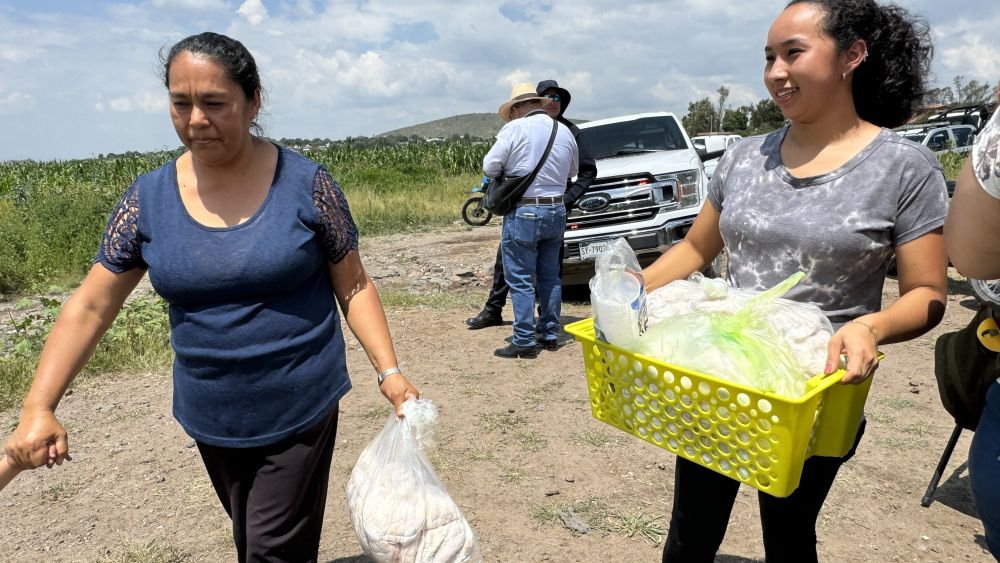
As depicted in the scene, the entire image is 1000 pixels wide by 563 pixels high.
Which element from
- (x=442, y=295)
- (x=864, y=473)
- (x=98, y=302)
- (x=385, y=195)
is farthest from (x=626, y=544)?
(x=385, y=195)

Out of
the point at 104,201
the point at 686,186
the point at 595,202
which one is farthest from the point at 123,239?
the point at 104,201

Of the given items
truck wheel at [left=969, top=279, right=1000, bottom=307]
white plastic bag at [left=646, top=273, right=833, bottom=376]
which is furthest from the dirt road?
truck wheel at [left=969, top=279, right=1000, bottom=307]

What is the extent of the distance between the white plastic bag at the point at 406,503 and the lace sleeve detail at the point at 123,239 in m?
0.89

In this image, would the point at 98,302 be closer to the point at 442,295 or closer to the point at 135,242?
the point at 135,242

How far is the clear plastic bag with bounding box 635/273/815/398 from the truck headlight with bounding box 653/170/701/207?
5400mm

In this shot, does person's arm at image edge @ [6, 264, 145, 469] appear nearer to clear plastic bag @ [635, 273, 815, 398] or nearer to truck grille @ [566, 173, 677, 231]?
clear plastic bag @ [635, 273, 815, 398]

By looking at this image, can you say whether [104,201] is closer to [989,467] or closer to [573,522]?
[573,522]

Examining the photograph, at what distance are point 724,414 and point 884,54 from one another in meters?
1.03

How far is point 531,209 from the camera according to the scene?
523 centimetres

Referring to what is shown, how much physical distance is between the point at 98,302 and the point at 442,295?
602cm

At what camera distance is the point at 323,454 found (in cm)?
214

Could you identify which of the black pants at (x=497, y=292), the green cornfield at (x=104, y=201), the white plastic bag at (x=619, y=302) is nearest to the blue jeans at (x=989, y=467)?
the white plastic bag at (x=619, y=302)

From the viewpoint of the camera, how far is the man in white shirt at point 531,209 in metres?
5.22

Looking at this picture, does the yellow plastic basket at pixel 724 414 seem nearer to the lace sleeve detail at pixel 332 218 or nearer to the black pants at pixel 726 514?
the black pants at pixel 726 514
